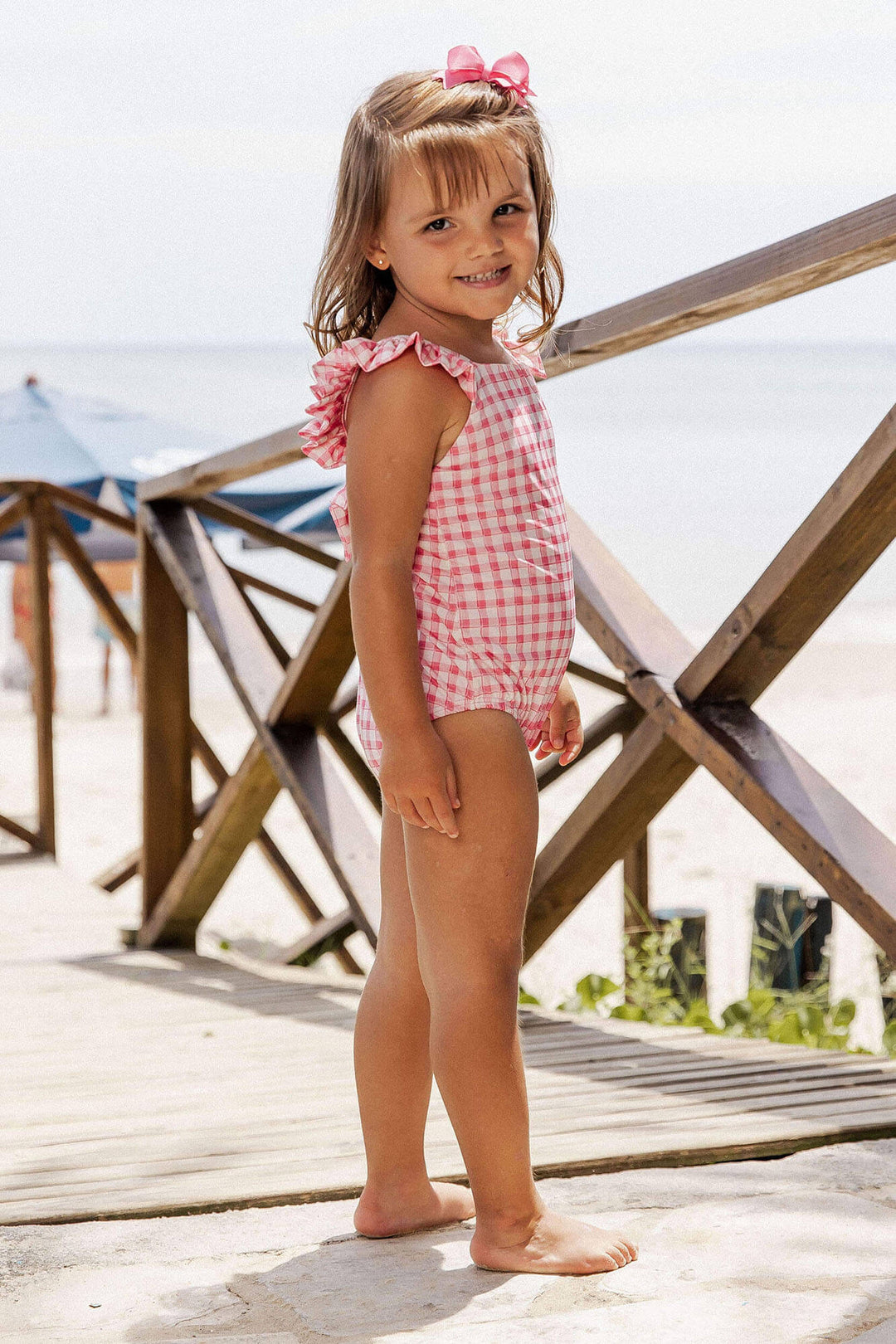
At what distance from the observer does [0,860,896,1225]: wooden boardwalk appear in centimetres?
185

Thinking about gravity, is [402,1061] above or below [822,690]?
below

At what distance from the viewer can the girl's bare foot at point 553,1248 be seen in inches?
59.0

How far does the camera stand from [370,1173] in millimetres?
1700

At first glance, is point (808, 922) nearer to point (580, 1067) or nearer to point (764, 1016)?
point (764, 1016)

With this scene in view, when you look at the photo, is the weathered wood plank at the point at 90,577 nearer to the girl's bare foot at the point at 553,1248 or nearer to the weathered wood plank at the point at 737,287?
the weathered wood plank at the point at 737,287

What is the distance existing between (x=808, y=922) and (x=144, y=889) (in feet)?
5.92

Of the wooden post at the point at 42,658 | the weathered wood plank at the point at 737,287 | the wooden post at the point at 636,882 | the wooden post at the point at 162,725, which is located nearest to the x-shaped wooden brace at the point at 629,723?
the wooden post at the point at 162,725

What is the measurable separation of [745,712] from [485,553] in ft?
2.73

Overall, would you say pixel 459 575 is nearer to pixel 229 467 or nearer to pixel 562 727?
pixel 562 727

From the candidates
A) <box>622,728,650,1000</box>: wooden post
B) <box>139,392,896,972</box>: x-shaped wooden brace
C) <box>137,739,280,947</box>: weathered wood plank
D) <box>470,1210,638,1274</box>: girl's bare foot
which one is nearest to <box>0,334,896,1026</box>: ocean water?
<box>139,392,896,972</box>: x-shaped wooden brace

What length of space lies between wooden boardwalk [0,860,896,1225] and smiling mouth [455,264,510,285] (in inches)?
42.6

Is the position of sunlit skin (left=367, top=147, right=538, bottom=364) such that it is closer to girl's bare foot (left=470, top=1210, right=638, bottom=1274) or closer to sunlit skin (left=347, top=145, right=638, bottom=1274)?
sunlit skin (left=347, top=145, right=638, bottom=1274)

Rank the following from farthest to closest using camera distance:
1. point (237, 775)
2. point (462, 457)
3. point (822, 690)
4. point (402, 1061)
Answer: point (822, 690) < point (237, 775) < point (402, 1061) < point (462, 457)

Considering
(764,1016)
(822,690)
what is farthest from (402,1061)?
(822,690)
